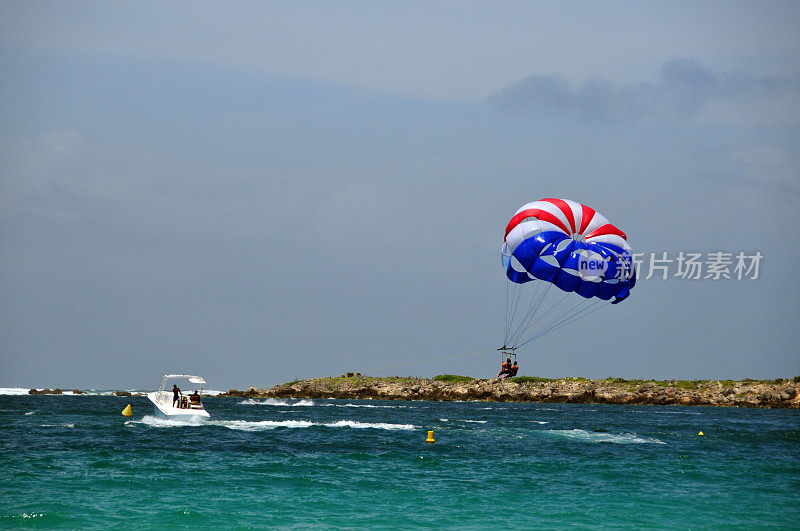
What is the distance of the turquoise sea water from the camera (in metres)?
21.4

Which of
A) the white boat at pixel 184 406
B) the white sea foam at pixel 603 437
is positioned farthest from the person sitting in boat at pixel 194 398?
the white sea foam at pixel 603 437

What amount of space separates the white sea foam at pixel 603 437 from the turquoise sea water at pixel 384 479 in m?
0.22

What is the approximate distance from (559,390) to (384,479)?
290ft

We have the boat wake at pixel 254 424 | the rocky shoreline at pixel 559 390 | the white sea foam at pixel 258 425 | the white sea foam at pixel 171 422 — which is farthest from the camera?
the rocky shoreline at pixel 559 390

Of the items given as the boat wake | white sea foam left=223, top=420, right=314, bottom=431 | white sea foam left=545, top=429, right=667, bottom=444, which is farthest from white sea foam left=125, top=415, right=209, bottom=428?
white sea foam left=545, top=429, right=667, bottom=444

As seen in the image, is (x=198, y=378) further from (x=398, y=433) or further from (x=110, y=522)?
(x=110, y=522)

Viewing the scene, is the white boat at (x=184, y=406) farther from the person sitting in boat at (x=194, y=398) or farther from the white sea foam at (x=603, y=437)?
the white sea foam at (x=603, y=437)

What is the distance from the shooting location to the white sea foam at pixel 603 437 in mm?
43969

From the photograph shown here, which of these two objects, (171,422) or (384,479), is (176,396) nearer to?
(171,422)

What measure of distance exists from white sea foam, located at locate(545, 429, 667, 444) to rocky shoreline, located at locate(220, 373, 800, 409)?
5895cm

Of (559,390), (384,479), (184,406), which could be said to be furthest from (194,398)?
(559,390)

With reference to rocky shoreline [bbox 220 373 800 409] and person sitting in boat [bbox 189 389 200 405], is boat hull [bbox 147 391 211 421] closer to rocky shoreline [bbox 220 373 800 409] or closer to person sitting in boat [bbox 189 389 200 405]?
person sitting in boat [bbox 189 389 200 405]

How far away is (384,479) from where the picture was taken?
1089 inches

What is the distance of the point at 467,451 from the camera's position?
3706cm
